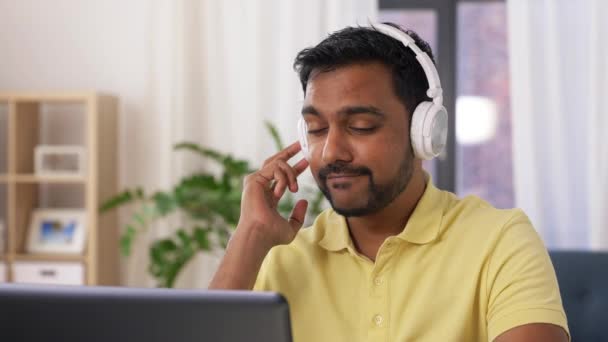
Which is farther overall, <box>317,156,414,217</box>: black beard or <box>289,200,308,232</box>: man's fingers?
<box>289,200,308,232</box>: man's fingers

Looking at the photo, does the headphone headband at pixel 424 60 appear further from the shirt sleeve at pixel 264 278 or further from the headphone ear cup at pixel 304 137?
the shirt sleeve at pixel 264 278

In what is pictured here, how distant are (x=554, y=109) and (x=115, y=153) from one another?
217cm

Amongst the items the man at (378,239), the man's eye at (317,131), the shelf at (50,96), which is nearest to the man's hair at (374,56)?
the man at (378,239)

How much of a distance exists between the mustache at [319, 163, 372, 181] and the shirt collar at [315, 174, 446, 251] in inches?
4.7

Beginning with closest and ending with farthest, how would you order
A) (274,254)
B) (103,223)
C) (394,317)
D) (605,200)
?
(394,317)
(274,254)
(605,200)
(103,223)

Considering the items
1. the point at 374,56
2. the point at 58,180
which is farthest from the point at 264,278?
the point at 58,180

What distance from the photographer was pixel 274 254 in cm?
159

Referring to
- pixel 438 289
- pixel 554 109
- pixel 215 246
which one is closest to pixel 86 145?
pixel 215 246

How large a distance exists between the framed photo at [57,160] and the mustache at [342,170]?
3078 millimetres

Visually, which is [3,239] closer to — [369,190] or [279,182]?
[279,182]

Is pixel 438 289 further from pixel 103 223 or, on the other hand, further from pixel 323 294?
pixel 103 223

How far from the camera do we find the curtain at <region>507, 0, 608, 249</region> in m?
4.36

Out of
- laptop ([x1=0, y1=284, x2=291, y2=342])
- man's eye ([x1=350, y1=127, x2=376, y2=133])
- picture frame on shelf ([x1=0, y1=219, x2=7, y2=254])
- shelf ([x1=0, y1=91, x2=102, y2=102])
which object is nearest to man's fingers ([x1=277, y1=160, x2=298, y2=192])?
man's eye ([x1=350, y1=127, x2=376, y2=133])

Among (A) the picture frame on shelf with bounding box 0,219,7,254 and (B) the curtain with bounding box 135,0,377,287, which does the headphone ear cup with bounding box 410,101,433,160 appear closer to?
(B) the curtain with bounding box 135,0,377,287
